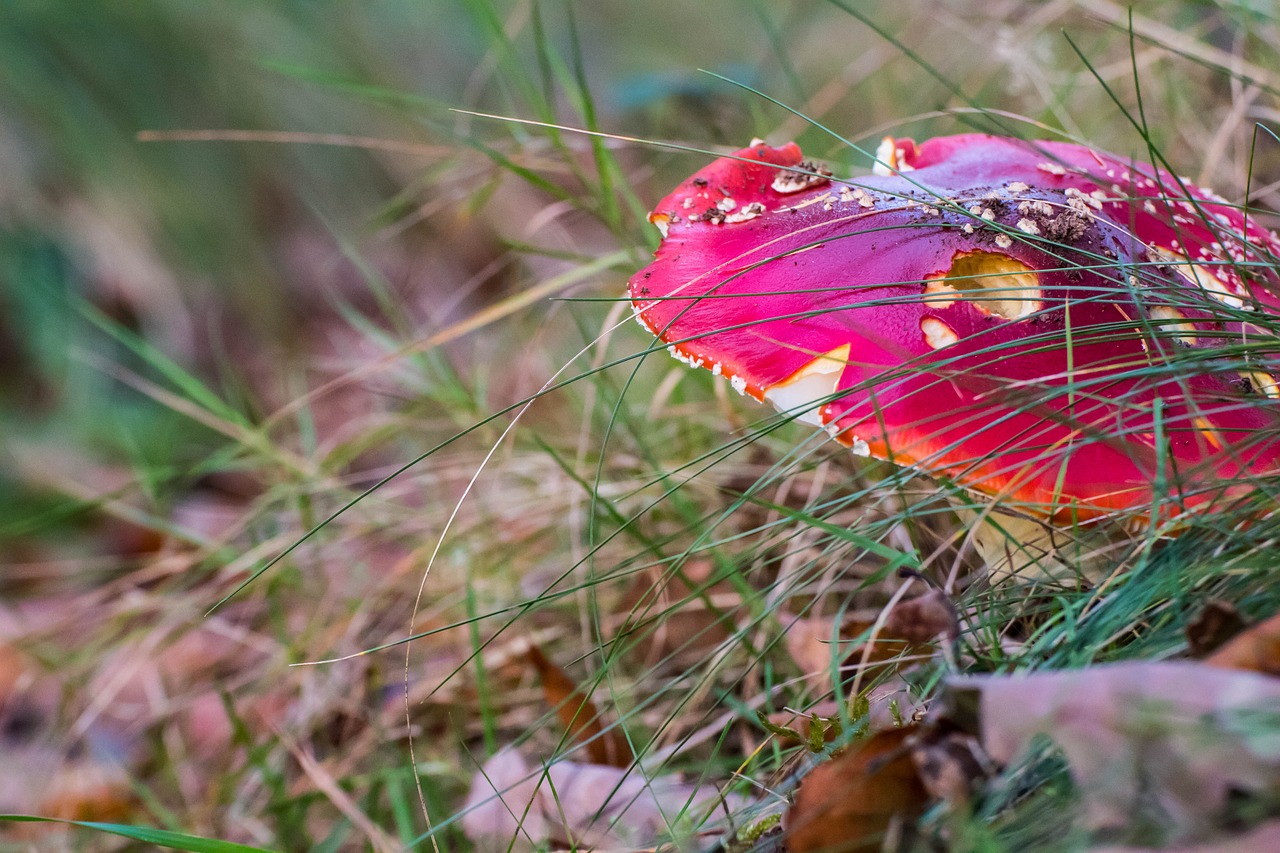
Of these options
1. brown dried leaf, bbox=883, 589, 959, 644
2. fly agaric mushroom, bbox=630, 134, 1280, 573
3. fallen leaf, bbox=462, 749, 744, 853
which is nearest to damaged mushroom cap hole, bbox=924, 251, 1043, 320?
fly agaric mushroom, bbox=630, 134, 1280, 573

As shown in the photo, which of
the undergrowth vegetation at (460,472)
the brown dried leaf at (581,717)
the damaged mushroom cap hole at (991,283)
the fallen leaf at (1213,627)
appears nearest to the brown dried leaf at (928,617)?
the undergrowth vegetation at (460,472)

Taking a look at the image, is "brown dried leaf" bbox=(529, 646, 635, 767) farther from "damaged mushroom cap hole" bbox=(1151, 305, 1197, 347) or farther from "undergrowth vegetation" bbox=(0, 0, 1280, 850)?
"damaged mushroom cap hole" bbox=(1151, 305, 1197, 347)

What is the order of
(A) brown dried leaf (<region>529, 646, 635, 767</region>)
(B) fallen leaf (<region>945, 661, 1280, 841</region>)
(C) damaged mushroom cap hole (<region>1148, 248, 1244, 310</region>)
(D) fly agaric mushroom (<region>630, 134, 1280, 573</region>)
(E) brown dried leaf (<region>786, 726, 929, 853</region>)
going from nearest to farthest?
1. (B) fallen leaf (<region>945, 661, 1280, 841</region>)
2. (E) brown dried leaf (<region>786, 726, 929, 853</region>)
3. (D) fly agaric mushroom (<region>630, 134, 1280, 573</region>)
4. (C) damaged mushroom cap hole (<region>1148, 248, 1244, 310</region>)
5. (A) brown dried leaf (<region>529, 646, 635, 767</region>)

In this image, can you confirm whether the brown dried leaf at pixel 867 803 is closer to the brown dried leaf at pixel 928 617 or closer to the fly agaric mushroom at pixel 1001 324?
the brown dried leaf at pixel 928 617

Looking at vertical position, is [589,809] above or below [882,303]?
below

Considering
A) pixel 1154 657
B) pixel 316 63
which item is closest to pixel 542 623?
pixel 1154 657

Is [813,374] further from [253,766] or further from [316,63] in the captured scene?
[316,63]

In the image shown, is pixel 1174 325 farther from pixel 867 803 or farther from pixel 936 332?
pixel 867 803

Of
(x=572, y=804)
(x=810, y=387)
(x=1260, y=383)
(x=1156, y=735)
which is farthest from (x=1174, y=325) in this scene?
(x=572, y=804)
